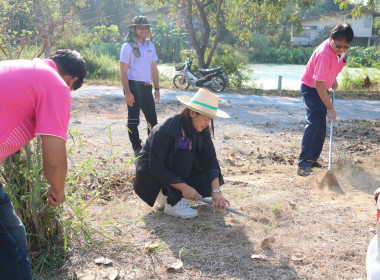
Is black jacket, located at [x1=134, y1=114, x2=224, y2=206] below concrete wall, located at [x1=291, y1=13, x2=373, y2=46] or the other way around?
below

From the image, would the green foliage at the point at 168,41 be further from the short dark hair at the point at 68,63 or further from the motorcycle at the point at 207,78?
the short dark hair at the point at 68,63

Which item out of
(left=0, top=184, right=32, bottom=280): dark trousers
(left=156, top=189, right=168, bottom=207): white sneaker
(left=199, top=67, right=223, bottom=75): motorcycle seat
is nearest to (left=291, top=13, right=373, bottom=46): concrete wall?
(left=199, top=67, right=223, bottom=75): motorcycle seat

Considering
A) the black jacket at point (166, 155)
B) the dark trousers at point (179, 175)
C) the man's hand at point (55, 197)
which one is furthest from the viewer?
the dark trousers at point (179, 175)

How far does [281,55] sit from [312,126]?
3537cm

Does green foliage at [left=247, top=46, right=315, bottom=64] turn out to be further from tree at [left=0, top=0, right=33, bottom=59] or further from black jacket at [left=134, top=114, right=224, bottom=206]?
black jacket at [left=134, top=114, right=224, bottom=206]

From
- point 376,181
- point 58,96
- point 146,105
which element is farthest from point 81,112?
point 58,96

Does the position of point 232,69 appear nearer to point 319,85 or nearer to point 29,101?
point 319,85

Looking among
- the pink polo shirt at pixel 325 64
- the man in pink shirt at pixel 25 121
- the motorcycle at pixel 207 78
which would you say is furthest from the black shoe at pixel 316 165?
the motorcycle at pixel 207 78

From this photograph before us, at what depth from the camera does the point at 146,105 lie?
5.78 metres

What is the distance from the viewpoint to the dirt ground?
10.1ft

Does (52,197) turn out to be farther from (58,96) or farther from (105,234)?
(105,234)

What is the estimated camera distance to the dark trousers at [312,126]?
5.35 metres

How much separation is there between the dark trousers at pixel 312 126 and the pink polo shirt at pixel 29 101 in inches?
153

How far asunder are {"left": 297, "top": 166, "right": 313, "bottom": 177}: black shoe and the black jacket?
1.78 m
